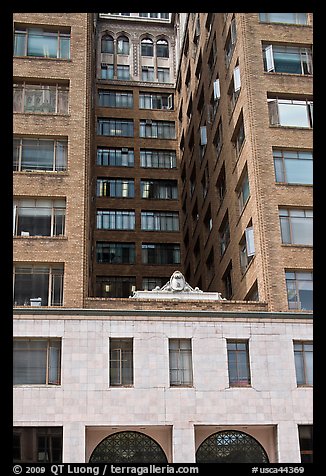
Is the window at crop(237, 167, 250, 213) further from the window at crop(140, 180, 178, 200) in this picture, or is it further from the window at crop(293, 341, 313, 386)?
the window at crop(140, 180, 178, 200)

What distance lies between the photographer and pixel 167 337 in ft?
112

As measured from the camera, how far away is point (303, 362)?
34469 millimetres

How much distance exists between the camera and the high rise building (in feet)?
107

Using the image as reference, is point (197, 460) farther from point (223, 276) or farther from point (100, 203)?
point (100, 203)

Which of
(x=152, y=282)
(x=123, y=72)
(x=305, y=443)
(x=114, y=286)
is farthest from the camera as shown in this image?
(x=123, y=72)

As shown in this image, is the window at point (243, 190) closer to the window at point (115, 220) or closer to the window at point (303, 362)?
the window at point (303, 362)

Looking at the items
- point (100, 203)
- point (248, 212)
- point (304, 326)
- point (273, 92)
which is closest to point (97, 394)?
point (304, 326)

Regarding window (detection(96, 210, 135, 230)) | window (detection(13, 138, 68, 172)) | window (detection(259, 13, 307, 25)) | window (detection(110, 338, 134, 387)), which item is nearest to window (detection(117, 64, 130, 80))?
window (detection(96, 210, 135, 230))

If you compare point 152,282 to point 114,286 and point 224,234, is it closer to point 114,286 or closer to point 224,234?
point 114,286

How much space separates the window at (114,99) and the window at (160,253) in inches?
527

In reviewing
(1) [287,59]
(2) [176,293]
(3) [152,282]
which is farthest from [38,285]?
(3) [152,282]

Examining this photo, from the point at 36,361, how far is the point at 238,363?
9.23 metres

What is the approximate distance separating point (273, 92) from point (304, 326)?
43.6ft

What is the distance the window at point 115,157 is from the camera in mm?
64125
